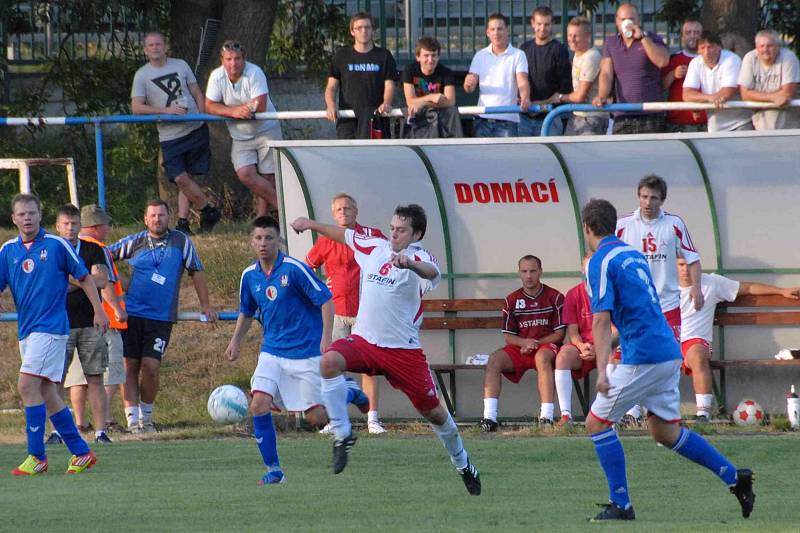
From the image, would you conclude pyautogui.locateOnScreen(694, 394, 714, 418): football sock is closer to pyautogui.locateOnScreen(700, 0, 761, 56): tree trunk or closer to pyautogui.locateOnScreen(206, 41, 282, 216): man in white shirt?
pyautogui.locateOnScreen(206, 41, 282, 216): man in white shirt

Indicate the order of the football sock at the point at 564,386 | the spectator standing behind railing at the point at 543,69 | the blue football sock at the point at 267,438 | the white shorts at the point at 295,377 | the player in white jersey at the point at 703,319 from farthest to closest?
1. the spectator standing behind railing at the point at 543,69
2. the player in white jersey at the point at 703,319
3. the football sock at the point at 564,386
4. the white shorts at the point at 295,377
5. the blue football sock at the point at 267,438

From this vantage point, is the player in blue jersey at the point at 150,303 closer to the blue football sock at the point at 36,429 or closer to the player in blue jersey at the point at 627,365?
the blue football sock at the point at 36,429

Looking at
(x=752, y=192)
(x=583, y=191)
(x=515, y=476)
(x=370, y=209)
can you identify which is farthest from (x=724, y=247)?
(x=515, y=476)

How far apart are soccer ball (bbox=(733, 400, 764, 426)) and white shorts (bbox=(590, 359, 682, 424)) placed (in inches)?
192

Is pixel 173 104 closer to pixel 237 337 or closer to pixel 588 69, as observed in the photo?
pixel 588 69

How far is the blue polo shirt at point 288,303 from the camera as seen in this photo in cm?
984

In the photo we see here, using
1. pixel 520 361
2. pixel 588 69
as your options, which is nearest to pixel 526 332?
pixel 520 361

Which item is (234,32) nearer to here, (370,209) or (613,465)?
(370,209)

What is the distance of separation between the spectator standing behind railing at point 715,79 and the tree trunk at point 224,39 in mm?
5619

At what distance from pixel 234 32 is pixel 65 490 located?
28.5 feet

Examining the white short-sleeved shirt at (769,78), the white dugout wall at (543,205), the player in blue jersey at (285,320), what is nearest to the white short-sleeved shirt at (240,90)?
the white dugout wall at (543,205)

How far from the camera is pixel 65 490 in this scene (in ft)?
30.5

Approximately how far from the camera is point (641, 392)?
8.05 metres

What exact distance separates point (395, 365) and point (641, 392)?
5.99ft
